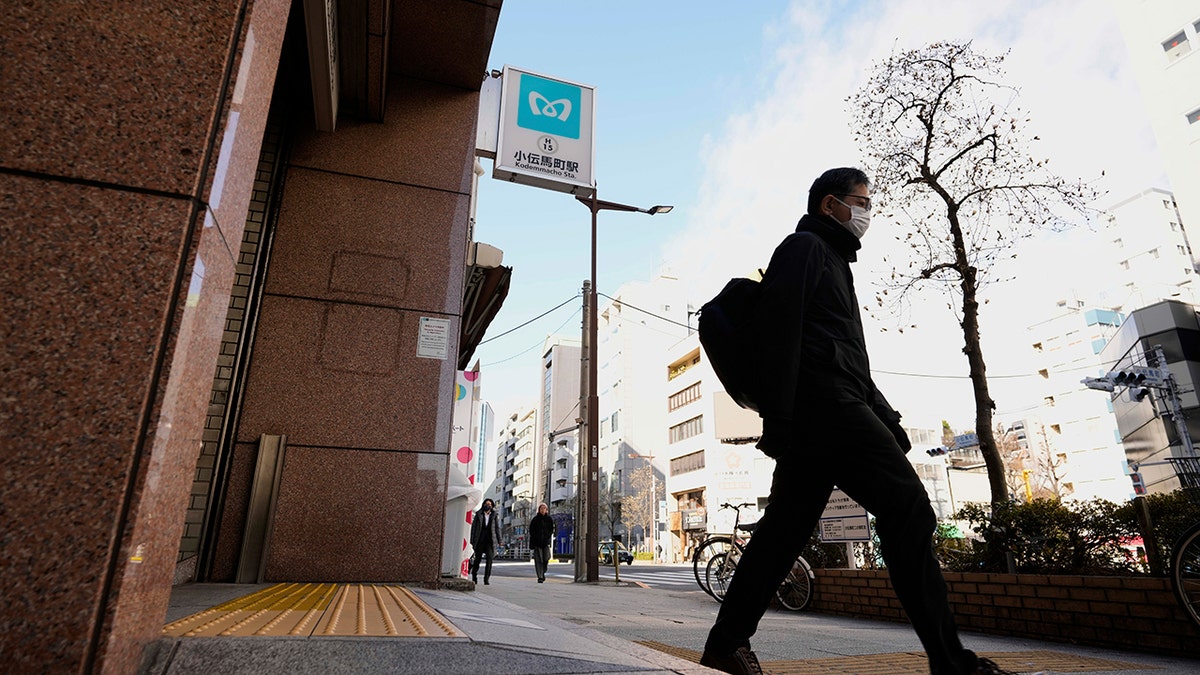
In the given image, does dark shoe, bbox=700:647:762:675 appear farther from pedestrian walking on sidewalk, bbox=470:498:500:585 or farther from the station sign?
pedestrian walking on sidewalk, bbox=470:498:500:585

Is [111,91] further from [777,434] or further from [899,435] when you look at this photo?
[899,435]

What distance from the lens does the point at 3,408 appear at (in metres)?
1.13

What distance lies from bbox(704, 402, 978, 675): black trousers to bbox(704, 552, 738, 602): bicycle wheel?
5.55 meters

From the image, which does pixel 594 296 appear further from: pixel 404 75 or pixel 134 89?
pixel 134 89

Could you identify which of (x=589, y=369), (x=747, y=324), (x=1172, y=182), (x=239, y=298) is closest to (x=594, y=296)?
(x=589, y=369)

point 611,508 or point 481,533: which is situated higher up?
point 611,508

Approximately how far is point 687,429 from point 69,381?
53625 millimetres

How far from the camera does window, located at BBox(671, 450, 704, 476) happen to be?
51.0 meters

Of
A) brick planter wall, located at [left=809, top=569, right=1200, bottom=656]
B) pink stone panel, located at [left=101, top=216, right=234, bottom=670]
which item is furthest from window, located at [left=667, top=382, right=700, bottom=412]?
pink stone panel, located at [left=101, top=216, right=234, bottom=670]

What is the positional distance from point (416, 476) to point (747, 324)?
3.29 meters

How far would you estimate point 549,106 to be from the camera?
848 centimetres

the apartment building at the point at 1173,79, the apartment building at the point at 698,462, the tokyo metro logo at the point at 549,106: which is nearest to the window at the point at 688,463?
the apartment building at the point at 698,462

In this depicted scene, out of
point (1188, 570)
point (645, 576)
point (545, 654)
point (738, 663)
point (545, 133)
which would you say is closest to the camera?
point (545, 654)

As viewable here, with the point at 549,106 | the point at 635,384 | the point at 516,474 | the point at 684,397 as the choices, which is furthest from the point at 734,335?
the point at 516,474
